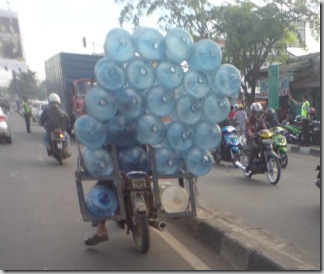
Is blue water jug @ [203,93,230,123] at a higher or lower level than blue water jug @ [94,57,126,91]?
lower

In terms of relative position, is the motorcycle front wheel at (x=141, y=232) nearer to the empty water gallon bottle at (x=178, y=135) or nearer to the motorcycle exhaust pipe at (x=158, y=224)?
the motorcycle exhaust pipe at (x=158, y=224)

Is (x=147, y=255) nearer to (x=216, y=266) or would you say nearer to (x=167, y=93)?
(x=216, y=266)

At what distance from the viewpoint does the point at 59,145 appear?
9672 mm

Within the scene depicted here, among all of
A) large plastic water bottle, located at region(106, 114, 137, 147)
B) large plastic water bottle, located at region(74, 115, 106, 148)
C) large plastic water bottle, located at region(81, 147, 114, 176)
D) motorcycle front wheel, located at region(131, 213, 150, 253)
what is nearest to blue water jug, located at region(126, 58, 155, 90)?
large plastic water bottle, located at region(106, 114, 137, 147)

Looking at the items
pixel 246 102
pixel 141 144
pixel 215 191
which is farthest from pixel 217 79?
pixel 246 102

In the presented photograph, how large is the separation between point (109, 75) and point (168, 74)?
0.55 metres

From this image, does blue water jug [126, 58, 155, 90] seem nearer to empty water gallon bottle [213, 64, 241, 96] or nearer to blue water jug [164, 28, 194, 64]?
blue water jug [164, 28, 194, 64]

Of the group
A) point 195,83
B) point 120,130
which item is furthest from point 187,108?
point 120,130

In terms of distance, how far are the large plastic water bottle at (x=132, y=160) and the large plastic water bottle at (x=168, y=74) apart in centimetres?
72

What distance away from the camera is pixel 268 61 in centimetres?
1981

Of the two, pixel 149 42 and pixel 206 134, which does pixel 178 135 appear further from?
pixel 149 42

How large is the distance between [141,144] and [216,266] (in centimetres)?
137

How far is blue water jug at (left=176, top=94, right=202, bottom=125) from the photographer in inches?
167

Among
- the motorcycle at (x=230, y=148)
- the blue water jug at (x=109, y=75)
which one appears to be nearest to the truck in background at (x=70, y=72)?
the motorcycle at (x=230, y=148)
